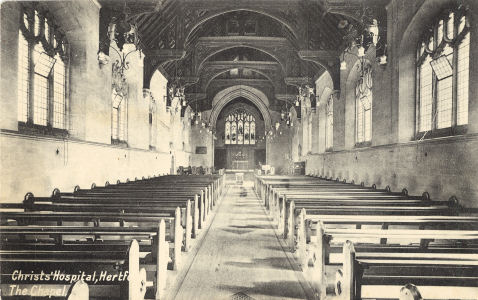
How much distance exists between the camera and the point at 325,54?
523 inches

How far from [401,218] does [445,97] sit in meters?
3.90

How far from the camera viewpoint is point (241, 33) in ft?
56.1

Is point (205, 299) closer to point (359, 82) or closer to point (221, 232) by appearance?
point (221, 232)

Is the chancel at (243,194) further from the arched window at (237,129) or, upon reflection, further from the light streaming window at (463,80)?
the arched window at (237,129)

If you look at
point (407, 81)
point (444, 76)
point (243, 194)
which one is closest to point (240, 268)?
point (444, 76)

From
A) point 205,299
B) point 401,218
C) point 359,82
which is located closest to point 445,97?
point 401,218

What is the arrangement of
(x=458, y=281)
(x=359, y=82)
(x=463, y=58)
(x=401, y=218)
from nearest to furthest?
(x=458, y=281) → (x=401, y=218) → (x=463, y=58) → (x=359, y=82)

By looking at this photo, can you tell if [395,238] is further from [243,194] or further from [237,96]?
[237,96]

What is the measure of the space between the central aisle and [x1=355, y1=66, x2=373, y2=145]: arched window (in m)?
5.39

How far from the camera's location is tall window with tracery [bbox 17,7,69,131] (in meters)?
7.02

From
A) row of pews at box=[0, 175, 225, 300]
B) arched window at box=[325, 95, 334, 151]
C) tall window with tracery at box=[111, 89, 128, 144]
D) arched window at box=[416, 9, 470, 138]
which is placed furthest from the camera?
arched window at box=[325, 95, 334, 151]

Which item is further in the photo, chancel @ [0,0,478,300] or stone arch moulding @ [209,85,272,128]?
stone arch moulding @ [209,85,272,128]

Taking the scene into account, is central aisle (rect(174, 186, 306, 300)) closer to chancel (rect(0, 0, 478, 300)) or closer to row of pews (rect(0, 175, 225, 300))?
chancel (rect(0, 0, 478, 300))

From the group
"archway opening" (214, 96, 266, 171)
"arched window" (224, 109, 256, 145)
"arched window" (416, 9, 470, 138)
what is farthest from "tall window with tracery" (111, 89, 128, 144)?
"arched window" (224, 109, 256, 145)
